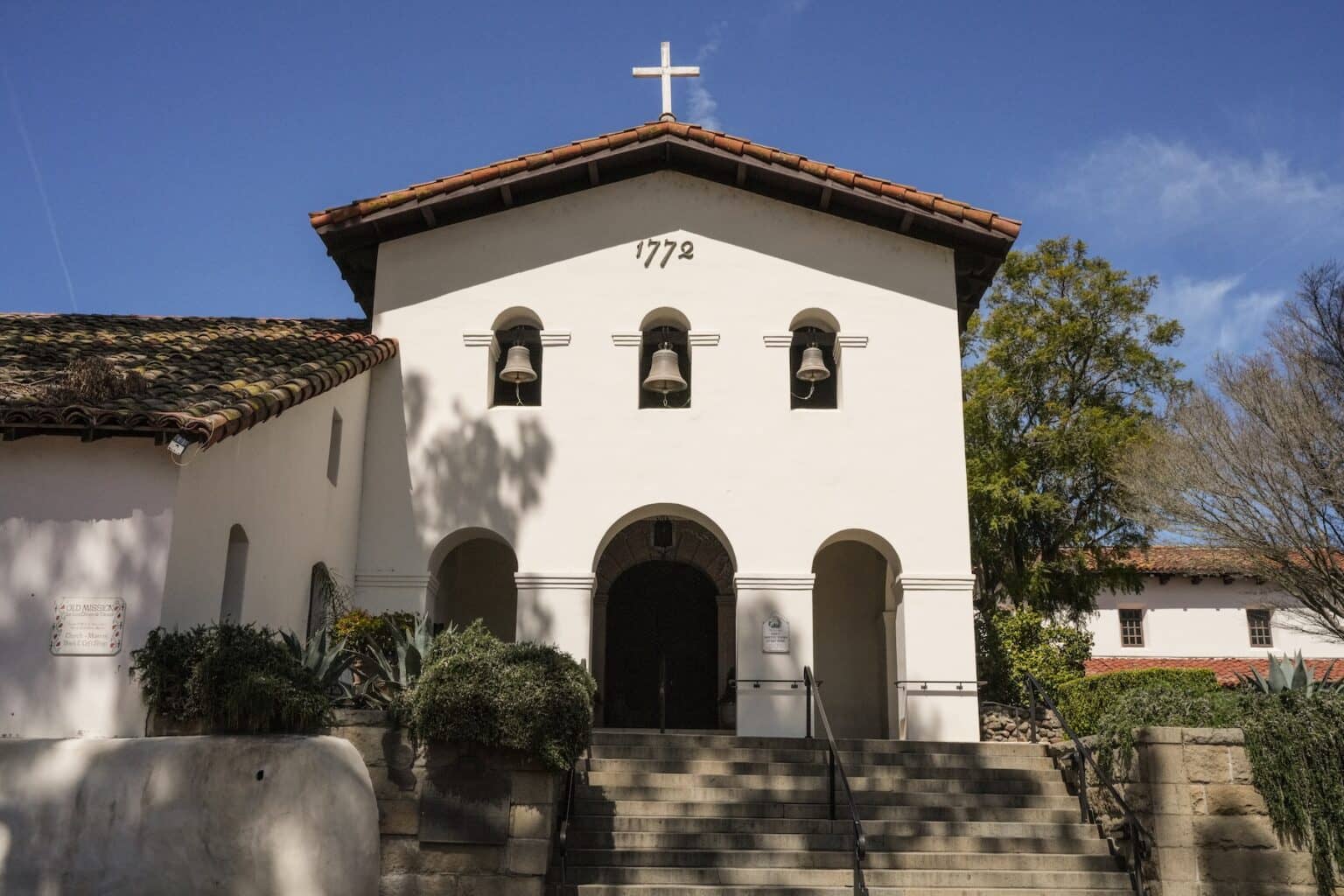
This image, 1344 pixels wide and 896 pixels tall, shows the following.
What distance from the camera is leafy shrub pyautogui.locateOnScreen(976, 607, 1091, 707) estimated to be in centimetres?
1973

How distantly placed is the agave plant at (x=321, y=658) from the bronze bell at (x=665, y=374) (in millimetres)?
5762

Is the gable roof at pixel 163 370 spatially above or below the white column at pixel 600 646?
above

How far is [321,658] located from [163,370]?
3234 millimetres

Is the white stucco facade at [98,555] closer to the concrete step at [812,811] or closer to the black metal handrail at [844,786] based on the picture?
the concrete step at [812,811]

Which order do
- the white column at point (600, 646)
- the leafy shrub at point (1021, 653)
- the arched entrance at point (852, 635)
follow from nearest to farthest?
the arched entrance at point (852, 635) → the white column at point (600, 646) → the leafy shrub at point (1021, 653)

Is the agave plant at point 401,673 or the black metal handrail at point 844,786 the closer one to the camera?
the black metal handrail at point 844,786

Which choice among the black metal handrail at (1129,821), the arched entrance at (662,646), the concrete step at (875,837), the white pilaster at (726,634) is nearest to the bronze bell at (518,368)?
the arched entrance at (662,646)

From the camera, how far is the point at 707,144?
1555cm

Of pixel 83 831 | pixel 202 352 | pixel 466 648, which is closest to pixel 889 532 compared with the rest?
pixel 466 648

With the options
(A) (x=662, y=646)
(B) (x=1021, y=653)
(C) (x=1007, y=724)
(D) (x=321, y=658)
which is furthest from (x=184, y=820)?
(B) (x=1021, y=653)

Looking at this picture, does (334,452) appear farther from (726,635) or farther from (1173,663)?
(1173,663)

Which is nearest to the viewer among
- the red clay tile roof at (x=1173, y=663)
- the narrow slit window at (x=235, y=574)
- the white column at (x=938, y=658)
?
the narrow slit window at (x=235, y=574)

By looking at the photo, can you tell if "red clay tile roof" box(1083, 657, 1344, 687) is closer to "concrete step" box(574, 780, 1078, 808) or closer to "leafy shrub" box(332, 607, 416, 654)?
"concrete step" box(574, 780, 1078, 808)

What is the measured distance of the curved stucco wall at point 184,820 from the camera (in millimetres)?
8742
